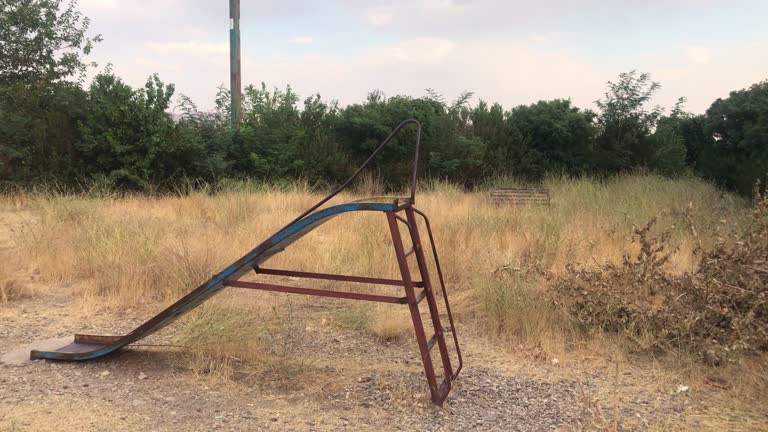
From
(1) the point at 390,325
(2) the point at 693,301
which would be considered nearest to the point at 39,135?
(1) the point at 390,325

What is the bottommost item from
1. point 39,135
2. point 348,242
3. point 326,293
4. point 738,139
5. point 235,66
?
point 348,242

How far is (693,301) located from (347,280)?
224 cm

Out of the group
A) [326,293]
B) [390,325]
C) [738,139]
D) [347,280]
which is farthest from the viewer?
[738,139]

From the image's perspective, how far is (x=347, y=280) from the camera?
3279 millimetres

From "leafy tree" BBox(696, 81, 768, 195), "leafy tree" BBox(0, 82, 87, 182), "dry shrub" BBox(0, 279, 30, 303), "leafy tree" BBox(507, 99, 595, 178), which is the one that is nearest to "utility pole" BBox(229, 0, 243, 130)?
"leafy tree" BBox(0, 82, 87, 182)

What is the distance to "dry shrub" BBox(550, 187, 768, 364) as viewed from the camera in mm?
3357

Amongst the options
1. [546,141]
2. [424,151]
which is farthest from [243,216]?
[546,141]

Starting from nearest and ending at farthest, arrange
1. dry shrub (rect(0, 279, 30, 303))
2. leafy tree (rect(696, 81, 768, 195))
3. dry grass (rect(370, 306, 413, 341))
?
dry grass (rect(370, 306, 413, 341)) < dry shrub (rect(0, 279, 30, 303)) < leafy tree (rect(696, 81, 768, 195))

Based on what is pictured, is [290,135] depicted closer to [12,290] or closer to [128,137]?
[128,137]

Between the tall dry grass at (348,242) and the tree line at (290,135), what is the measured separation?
1.72 meters

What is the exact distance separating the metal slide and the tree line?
7730mm

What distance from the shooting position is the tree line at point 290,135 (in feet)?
34.7

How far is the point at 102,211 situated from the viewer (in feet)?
24.7

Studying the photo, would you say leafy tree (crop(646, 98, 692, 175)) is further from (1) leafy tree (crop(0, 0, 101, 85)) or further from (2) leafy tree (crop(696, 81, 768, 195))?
(1) leafy tree (crop(0, 0, 101, 85))
